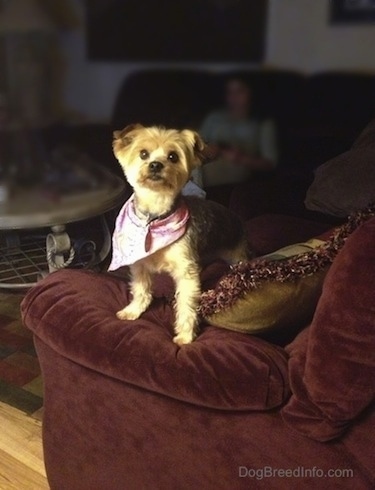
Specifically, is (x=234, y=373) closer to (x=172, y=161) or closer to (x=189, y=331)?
(x=189, y=331)

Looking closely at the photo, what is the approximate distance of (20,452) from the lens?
1.48m

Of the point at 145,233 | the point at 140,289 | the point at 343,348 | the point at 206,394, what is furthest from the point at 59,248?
the point at 343,348

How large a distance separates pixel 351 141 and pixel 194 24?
89 centimetres

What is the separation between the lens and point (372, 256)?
0.80m

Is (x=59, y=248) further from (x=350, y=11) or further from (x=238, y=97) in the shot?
(x=350, y=11)

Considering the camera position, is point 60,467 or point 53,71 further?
point 53,71

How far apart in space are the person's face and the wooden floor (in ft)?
3.53

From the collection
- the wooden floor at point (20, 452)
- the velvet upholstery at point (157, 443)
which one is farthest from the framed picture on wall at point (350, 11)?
the wooden floor at point (20, 452)

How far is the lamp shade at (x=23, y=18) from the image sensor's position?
4.61 feet

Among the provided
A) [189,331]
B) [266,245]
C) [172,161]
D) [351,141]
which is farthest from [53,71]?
[351,141]

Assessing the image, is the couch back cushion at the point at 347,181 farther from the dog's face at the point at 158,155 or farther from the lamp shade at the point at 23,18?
the lamp shade at the point at 23,18

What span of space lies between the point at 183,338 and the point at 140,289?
19 centimetres

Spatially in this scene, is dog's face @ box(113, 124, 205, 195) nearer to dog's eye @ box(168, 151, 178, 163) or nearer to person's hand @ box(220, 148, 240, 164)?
dog's eye @ box(168, 151, 178, 163)

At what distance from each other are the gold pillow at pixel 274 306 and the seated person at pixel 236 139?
1.79 feet
